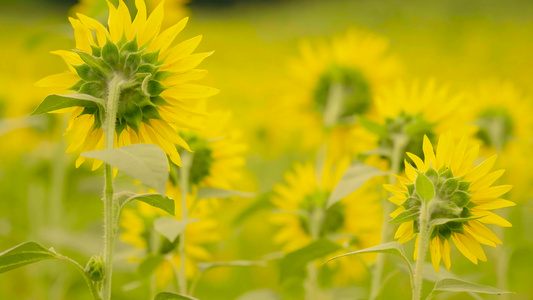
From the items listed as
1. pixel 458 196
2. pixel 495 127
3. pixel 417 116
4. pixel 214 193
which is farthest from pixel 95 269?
pixel 495 127

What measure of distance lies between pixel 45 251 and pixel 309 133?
1.46m

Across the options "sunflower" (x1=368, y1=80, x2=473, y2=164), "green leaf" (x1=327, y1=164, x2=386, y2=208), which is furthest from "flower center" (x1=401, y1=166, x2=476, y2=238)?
"sunflower" (x1=368, y1=80, x2=473, y2=164)

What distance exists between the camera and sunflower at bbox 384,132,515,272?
32.3 inches

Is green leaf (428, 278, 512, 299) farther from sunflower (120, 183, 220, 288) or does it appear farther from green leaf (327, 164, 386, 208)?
sunflower (120, 183, 220, 288)

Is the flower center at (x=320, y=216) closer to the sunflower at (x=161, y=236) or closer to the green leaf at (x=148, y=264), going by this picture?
the sunflower at (x=161, y=236)

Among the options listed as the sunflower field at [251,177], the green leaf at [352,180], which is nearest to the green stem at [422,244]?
the sunflower field at [251,177]

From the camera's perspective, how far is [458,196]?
2.69ft

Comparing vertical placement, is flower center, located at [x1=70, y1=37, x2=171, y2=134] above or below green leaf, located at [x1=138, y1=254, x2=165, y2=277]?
above

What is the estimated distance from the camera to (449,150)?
84cm

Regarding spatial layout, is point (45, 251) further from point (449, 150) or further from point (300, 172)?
point (300, 172)

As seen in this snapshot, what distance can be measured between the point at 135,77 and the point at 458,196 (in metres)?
0.44

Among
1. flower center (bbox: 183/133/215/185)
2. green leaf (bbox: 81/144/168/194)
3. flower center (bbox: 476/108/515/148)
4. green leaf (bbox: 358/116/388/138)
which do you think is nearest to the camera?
green leaf (bbox: 81/144/168/194)

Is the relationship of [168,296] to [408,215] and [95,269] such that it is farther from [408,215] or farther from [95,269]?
[408,215]

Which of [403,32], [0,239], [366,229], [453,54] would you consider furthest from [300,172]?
[403,32]
